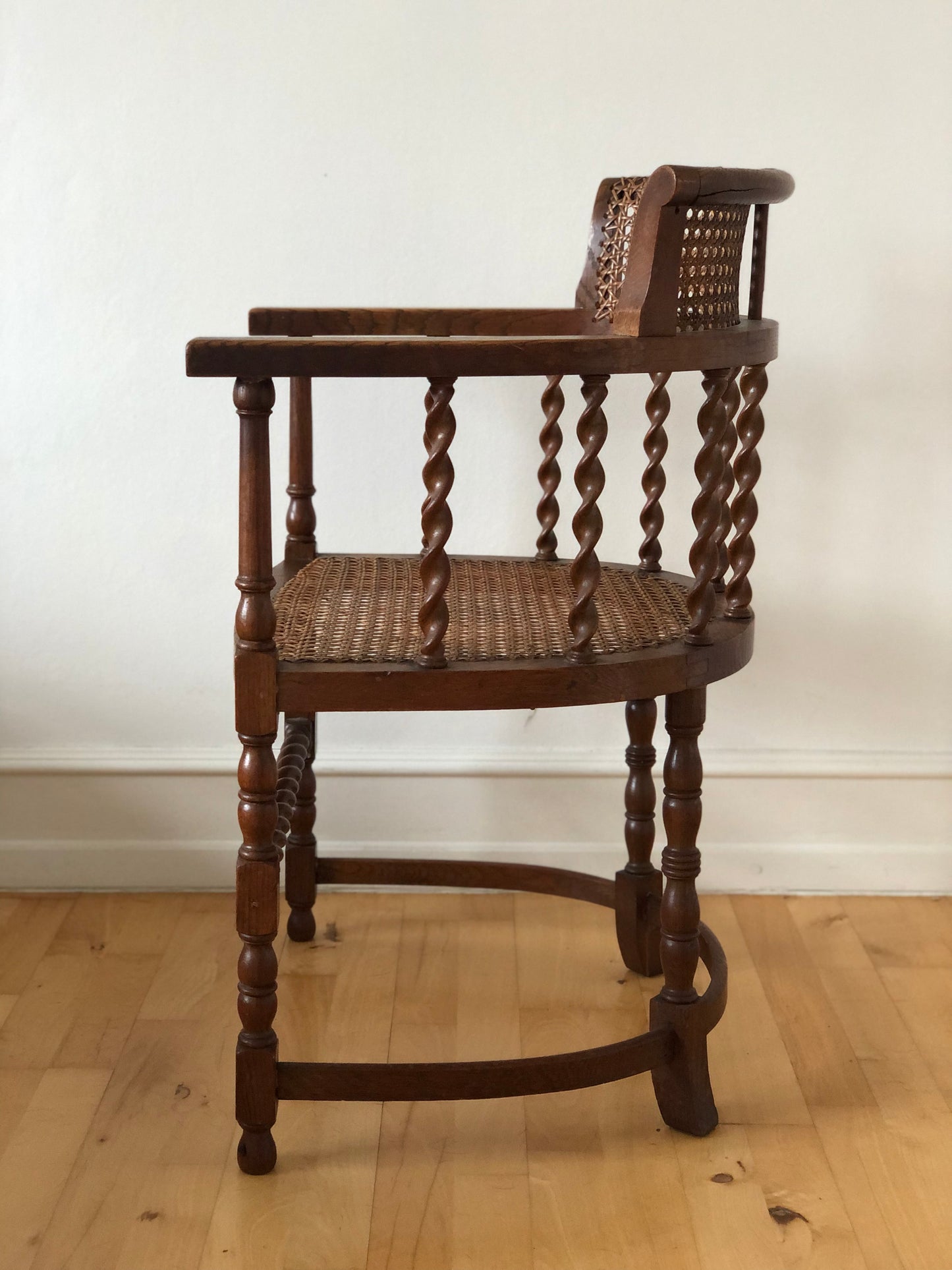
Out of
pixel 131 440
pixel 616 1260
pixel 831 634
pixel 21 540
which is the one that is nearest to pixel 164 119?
pixel 131 440

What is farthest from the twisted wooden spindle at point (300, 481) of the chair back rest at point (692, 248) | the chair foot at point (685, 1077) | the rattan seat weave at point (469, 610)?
the chair foot at point (685, 1077)

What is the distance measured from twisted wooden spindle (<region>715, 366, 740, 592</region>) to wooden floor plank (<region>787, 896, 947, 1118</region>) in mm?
609

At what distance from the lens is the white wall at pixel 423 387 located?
6.04ft

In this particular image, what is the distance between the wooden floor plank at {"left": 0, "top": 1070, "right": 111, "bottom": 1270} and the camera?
127 cm

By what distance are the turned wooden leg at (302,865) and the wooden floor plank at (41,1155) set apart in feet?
1.27

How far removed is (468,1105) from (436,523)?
0.72m

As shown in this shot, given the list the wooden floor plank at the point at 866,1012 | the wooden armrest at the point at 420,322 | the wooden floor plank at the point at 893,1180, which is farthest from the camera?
the wooden armrest at the point at 420,322

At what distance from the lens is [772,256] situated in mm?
1896

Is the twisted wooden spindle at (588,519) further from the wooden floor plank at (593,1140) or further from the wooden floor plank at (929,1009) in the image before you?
the wooden floor plank at (929,1009)

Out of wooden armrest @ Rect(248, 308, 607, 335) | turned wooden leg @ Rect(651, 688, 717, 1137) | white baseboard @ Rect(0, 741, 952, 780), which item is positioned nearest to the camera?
turned wooden leg @ Rect(651, 688, 717, 1137)

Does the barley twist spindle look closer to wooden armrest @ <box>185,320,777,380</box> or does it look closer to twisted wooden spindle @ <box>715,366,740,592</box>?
twisted wooden spindle @ <box>715,366,740,592</box>

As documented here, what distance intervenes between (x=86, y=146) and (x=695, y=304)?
1.04 meters

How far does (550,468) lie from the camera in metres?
1.64

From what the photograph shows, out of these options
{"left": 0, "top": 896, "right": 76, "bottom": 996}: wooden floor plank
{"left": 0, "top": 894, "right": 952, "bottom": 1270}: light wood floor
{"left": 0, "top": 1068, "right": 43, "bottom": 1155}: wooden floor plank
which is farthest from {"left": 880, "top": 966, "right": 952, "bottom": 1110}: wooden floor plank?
{"left": 0, "top": 896, "right": 76, "bottom": 996}: wooden floor plank
